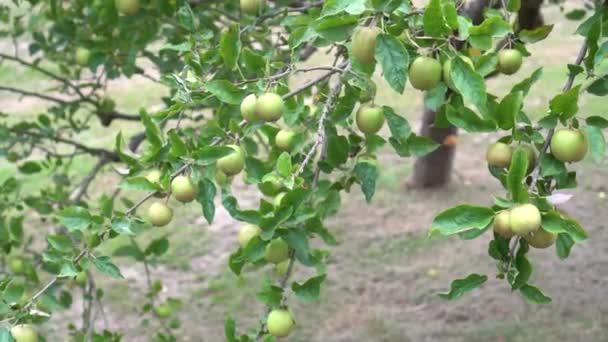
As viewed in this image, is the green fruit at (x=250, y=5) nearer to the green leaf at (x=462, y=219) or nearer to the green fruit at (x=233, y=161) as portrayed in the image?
the green fruit at (x=233, y=161)

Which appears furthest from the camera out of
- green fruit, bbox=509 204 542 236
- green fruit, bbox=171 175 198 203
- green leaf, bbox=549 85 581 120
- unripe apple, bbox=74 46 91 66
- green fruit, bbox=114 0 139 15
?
Answer: unripe apple, bbox=74 46 91 66

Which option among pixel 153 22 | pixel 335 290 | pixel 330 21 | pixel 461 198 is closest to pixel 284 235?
pixel 330 21

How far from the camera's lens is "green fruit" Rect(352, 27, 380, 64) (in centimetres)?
120

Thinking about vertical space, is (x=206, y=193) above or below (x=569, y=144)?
below

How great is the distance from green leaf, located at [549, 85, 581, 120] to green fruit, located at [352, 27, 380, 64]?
318mm

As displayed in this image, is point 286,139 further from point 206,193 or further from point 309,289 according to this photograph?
point 309,289

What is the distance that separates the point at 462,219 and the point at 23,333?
2.92 feet

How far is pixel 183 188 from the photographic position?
59.3 inches

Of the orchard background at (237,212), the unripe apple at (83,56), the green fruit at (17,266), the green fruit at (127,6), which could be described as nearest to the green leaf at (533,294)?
the orchard background at (237,212)

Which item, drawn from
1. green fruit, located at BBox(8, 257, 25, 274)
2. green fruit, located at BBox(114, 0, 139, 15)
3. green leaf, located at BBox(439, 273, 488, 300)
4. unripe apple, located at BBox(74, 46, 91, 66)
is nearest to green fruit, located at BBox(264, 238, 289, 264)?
green leaf, located at BBox(439, 273, 488, 300)

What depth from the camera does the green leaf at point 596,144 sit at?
130 centimetres

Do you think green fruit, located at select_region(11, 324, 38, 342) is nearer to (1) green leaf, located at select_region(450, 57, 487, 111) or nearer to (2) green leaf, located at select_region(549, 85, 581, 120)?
(1) green leaf, located at select_region(450, 57, 487, 111)

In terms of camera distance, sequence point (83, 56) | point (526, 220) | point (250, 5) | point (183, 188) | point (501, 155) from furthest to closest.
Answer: point (83, 56) < point (250, 5) < point (183, 188) < point (501, 155) < point (526, 220)

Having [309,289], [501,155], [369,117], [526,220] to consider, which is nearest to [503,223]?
[526,220]
